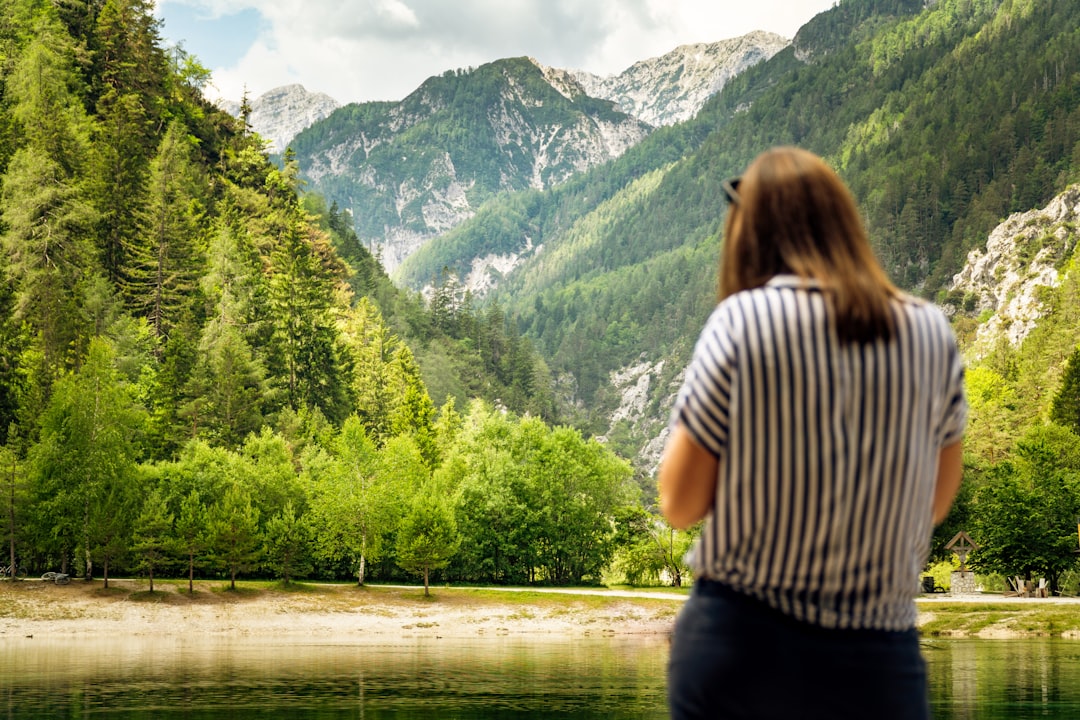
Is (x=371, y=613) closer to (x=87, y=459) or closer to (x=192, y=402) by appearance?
(x=87, y=459)

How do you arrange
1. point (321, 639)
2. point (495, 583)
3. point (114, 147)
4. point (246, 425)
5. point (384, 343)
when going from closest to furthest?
1. point (321, 639)
2. point (495, 583)
3. point (246, 425)
4. point (114, 147)
5. point (384, 343)

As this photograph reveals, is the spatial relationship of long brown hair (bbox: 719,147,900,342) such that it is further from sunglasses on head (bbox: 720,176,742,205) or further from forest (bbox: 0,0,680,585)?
forest (bbox: 0,0,680,585)

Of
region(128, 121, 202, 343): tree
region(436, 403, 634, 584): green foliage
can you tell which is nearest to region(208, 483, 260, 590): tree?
region(436, 403, 634, 584): green foliage

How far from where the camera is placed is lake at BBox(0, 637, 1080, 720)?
102 ft

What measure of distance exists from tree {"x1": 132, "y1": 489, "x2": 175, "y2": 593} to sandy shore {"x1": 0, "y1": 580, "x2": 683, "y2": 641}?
5.38 ft

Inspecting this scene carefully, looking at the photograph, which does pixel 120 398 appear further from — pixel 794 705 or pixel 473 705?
pixel 794 705

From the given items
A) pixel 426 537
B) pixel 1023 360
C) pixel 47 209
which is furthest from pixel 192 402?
pixel 1023 360

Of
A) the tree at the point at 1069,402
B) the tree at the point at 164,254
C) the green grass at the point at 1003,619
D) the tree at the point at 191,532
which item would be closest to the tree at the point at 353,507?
the tree at the point at 191,532

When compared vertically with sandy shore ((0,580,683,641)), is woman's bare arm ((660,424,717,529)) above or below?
above

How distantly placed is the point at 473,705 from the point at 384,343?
111 meters

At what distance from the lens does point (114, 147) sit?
10962cm

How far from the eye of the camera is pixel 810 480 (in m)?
3.72

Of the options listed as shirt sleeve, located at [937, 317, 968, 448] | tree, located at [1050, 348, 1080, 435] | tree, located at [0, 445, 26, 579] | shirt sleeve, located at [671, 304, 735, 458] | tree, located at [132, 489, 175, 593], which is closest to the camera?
shirt sleeve, located at [671, 304, 735, 458]

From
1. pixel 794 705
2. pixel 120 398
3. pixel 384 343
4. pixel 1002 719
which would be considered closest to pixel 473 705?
pixel 1002 719
